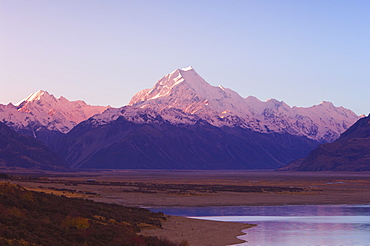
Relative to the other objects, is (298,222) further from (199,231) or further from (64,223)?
(64,223)

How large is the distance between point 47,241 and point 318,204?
7260cm

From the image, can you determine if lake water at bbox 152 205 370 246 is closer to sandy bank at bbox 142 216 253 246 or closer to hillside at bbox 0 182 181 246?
sandy bank at bbox 142 216 253 246

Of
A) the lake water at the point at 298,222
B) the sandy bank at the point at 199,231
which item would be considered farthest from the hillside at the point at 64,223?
the lake water at the point at 298,222

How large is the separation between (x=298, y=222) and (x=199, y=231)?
682 inches

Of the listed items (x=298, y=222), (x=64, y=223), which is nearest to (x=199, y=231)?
(x=64, y=223)

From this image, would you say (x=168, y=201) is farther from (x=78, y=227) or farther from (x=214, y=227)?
(x=78, y=227)

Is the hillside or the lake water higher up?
the hillside

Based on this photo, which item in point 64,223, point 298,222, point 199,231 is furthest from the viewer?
point 298,222

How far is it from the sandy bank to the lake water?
1.72m

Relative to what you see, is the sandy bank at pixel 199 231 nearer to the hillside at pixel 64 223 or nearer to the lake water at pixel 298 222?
the lake water at pixel 298 222

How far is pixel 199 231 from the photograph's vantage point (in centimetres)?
6312

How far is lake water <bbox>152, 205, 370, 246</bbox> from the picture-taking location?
59.3 m

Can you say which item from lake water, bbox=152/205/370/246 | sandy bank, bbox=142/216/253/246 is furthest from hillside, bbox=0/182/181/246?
lake water, bbox=152/205/370/246

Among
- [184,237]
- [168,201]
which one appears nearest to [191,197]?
[168,201]
